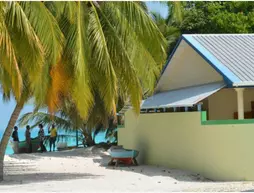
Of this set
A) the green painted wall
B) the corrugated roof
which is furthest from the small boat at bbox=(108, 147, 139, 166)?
the corrugated roof

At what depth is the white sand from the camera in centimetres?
1302

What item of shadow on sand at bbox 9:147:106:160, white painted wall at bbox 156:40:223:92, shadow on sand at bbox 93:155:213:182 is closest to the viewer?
shadow on sand at bbox 93:155:213:182

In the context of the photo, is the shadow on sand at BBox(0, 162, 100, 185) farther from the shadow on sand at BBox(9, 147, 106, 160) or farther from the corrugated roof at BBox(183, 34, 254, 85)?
the corrugated roof at BBox(183, 34, 254, 85)

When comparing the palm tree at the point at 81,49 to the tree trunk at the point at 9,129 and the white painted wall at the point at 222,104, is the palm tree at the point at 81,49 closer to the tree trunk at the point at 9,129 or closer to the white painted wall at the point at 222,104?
the tree trunk at the point at 9,129

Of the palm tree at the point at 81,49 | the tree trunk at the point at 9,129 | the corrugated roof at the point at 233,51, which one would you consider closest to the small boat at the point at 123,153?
the palm tree at the point at 81,49

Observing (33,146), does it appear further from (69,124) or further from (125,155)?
(125,155)

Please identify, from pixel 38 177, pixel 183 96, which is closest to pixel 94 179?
pixel 38 177

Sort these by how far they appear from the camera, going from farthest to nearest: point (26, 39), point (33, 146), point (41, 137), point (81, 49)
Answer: point (33, 146) → point (41, 137) → point (81, 49) → point (26, 39)

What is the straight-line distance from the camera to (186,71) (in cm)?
2031

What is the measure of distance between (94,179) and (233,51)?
22.6ft

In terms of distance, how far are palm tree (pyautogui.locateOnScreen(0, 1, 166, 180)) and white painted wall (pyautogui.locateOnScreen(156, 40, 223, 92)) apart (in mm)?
2899

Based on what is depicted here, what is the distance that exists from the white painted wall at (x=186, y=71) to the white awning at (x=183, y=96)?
40cm

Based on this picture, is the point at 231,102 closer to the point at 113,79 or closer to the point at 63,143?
the point at 113,79

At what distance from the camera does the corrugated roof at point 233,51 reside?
1617 centimetres
